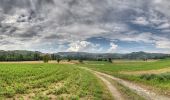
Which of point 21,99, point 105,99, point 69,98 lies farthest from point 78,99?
point 21,99

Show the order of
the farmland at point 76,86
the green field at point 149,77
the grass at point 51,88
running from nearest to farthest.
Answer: the grass at point 51,88 < the farmland at point 76,86 < the green field at point 149,77

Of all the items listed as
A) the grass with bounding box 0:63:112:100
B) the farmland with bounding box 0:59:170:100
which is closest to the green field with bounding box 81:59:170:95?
the farmland with bounding box 0:59:170:100

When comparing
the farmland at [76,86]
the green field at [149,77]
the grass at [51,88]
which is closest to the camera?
the grass at [51,88]

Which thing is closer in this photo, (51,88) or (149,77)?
(51,88)

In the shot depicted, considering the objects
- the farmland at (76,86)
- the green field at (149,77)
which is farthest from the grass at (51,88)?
the green field at (149,77)

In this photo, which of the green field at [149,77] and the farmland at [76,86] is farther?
the green field at [149,77]

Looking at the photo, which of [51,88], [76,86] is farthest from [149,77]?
[51,88]

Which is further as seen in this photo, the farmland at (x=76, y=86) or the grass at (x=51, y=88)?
the farmland at (x=76, y=86)

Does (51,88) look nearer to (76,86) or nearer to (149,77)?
(76,86)

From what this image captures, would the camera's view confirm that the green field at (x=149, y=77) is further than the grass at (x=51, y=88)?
Yes

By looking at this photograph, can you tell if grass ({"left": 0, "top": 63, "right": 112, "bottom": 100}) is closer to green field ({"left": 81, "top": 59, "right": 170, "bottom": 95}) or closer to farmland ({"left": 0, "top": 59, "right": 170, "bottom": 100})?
farmland ({"left": 0, "top": 59, "right": 170, "bottom": 100})

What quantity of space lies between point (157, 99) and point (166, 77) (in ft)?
70.4

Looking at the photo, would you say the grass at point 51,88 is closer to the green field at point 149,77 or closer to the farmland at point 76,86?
the farmland at point 76,86

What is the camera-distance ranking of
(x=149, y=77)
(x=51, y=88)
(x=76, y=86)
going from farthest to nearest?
(x=149, y=77) < (x=76, y=86) < (x=51, y=88)
